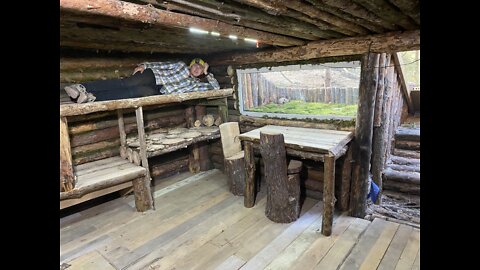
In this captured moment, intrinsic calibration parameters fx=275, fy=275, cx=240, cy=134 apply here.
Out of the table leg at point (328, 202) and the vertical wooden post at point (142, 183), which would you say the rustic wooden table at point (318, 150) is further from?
the vertical wooden post at point (142, 183)

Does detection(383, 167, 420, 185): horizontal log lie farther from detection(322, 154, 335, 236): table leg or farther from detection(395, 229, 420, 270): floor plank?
detection(322, 154, 335, 236): table leg

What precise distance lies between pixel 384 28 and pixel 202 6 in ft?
8.58

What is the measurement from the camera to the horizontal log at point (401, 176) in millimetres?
6371

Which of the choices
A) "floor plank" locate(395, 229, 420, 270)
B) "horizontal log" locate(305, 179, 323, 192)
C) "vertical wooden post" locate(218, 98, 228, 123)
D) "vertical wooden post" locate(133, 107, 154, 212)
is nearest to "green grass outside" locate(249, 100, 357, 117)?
"vertical wooden post" locate(218, 98, 228, 123)

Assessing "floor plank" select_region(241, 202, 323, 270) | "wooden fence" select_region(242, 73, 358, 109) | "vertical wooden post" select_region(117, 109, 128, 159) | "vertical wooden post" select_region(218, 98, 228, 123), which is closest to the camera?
"floor plank" select_region(241, 202, 323, 270)

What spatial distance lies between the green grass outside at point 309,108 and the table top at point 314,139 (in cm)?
44

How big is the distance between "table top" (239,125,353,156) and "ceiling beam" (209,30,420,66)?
1274 mm

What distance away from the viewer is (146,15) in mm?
2439

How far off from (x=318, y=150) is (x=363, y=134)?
43.2 inches

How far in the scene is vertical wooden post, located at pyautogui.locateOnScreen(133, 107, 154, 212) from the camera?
4577mm

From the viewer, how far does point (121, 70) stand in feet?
17.6

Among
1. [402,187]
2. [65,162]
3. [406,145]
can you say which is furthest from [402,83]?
[65,162]
